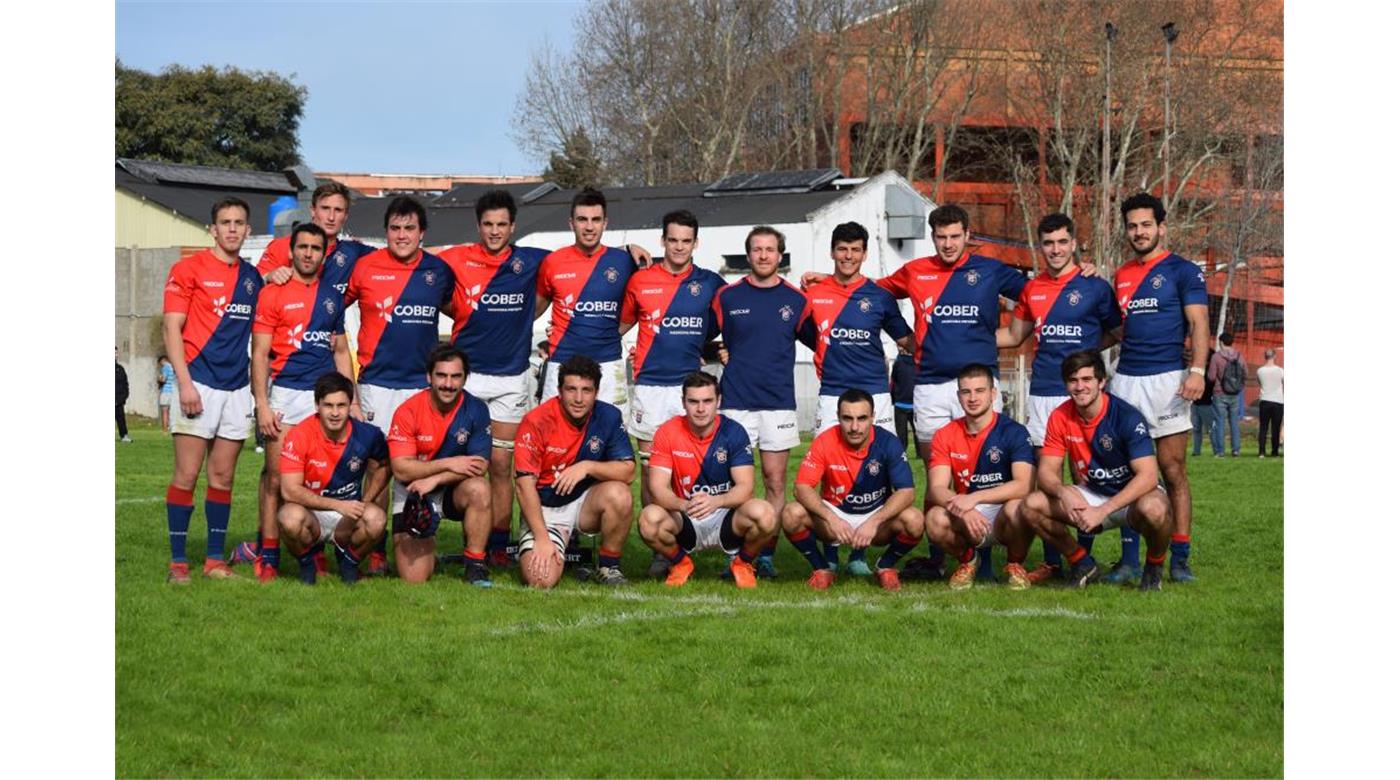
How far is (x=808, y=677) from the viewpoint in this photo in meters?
6.96

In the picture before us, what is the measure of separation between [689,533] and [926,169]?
3715 centimetres

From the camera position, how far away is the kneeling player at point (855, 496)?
31.1 ft

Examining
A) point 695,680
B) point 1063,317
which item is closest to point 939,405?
point 1063,317

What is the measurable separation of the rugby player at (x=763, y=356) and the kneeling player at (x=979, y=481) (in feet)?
3.69

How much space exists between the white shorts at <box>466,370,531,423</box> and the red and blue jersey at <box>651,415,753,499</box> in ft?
4.18

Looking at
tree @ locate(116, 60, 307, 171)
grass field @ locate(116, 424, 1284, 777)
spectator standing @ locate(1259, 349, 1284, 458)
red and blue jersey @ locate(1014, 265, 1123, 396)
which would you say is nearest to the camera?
grass field @ locate(116, 424, 1284, 777)

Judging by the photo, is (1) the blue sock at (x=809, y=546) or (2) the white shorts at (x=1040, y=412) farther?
(2) the white shorts at (x=1040, y=412)

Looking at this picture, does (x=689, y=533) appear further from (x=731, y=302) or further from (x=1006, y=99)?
(x=1006, y=99)

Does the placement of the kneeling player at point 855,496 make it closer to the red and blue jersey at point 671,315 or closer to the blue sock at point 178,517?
the red and blue jersey at point 671,315

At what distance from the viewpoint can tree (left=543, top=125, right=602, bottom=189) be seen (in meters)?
43.4

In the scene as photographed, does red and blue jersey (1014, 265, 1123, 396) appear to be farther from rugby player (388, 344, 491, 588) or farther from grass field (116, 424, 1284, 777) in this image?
rugby player (388, 344, 491, 588)

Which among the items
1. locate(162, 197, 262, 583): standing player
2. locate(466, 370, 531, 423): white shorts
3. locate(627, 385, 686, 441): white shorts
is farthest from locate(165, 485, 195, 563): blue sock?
locate(627, 385, 686, 441): white shorts

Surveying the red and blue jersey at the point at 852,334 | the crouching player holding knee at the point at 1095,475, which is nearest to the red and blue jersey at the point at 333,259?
the red and blue jersey at the point at 852,334

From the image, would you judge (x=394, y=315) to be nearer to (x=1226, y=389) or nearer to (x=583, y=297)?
(x=583, y=297)
